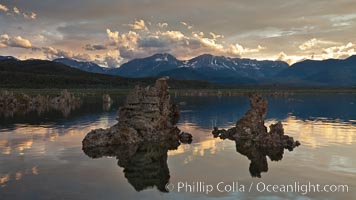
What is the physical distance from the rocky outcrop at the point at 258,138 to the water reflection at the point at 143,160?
7.38 meters

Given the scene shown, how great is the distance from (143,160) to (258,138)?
14.9 m

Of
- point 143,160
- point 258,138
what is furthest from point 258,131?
point 143,160

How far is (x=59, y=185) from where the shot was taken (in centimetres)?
2702

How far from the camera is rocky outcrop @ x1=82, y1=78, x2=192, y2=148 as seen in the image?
42.2 meters

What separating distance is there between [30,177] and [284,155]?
22663 mm

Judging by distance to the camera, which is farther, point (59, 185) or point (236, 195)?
point (59, 185)

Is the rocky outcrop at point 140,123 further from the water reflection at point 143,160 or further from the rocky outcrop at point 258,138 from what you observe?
the rocky outcrop at point 258,138

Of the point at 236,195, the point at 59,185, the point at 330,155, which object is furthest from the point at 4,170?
the point at 330,155

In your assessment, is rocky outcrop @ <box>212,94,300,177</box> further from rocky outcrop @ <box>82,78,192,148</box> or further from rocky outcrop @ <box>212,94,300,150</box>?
rocky outcrop @ <box>82,78,192,148</box>

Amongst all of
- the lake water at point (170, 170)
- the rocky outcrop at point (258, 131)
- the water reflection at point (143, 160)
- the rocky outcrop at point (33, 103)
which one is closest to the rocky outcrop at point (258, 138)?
the rocky outcrop at point (258, 131)

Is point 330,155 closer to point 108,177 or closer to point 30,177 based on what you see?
point 108,177

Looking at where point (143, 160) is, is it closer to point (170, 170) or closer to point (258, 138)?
point (170, 170)

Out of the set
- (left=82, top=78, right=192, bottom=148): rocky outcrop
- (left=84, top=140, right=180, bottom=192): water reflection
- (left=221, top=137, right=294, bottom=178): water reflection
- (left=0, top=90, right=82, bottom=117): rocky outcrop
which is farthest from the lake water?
(left=0, top=90, right=82, bottom=117): rocky outcrop

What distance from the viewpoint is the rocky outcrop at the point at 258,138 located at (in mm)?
37675
